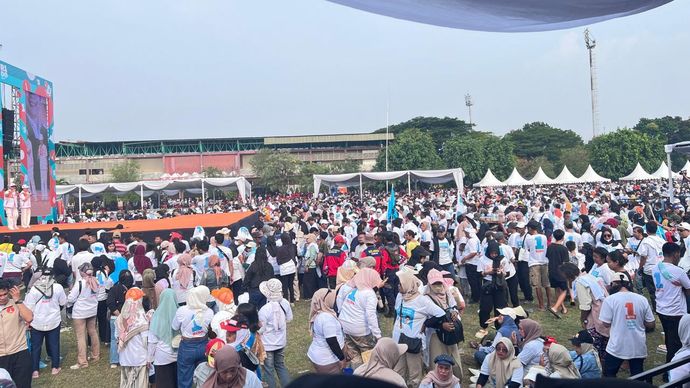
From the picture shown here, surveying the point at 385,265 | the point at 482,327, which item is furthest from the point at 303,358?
the point at 482,327

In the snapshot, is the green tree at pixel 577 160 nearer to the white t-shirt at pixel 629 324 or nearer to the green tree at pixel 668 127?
the green tree at pixel 668 127

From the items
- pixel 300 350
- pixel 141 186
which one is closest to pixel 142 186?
pixel 141 186

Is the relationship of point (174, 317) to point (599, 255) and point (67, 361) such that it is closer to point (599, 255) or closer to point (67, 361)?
point (67, 361)

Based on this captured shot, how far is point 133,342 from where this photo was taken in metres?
4.98

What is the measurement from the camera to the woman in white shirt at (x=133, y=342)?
16.3 ft

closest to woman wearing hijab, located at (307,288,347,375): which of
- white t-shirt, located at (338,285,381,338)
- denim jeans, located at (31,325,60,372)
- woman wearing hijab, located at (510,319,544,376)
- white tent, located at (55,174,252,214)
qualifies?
white t-shirt, located at (338,285,381,338)

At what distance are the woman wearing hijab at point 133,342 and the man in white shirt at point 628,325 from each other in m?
4.51

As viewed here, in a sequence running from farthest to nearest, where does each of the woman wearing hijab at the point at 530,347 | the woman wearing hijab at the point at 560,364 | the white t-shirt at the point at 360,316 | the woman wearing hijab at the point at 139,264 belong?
the woman wearing hijab at the point at 139,264 < the white t-shirt at the point at 360,316 < the woman wearing hijab at the point at 530,347 < the woman wearing hijab at the point at 560,364

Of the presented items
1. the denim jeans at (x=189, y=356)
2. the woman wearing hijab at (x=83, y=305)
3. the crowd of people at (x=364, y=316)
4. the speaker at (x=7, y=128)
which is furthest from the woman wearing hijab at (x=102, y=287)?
the speaker at (x=7, y=128)

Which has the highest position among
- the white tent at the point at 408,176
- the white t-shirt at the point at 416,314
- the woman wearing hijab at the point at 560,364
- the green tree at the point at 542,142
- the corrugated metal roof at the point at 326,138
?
the corrugated metal roof at the point at 326,138

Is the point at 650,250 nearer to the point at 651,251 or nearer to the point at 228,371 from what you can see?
the point at 651,251

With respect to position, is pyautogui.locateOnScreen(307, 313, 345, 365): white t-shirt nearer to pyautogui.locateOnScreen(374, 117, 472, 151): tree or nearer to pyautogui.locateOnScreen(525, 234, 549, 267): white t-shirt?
pyautogui.locateOnScreen(525, 234, 549, 267): white t-shirt

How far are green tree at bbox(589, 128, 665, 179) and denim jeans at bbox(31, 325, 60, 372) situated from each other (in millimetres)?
42945

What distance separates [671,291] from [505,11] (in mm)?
4093
